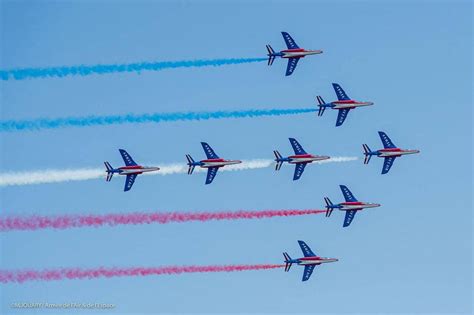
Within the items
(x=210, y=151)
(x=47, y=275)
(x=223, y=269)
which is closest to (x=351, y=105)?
(x=210, y=151)

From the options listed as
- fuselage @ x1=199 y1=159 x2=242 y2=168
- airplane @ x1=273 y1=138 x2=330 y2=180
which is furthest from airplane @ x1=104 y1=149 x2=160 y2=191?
airplane @ x1=273 y1=138 x2=330 y2=180

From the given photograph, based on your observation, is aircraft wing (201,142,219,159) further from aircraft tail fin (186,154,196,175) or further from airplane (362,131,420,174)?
airplane (362,131,420,174)

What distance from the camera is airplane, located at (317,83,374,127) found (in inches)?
4181

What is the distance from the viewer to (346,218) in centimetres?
11019

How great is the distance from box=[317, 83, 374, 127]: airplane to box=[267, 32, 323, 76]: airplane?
3.50 m

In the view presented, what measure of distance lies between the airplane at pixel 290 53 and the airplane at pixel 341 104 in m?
3.50

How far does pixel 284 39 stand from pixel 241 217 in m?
15.8

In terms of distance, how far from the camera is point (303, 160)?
352 ft

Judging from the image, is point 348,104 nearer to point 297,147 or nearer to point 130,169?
point 297,147

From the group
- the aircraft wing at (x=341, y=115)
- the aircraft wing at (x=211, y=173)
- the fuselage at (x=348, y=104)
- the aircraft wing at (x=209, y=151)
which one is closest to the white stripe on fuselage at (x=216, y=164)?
the aircraft wing at (x=211, y=173)

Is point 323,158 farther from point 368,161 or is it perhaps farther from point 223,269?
point 223,269

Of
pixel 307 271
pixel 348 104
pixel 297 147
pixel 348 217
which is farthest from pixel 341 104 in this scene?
pixel 307 271

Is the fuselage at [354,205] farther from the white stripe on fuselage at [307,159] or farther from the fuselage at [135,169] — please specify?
the fuselage at [135,169]

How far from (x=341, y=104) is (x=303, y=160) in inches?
229
